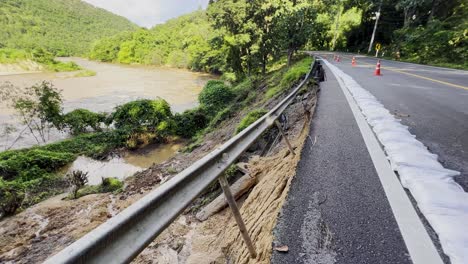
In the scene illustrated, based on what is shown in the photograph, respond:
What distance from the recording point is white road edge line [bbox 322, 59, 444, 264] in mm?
1757

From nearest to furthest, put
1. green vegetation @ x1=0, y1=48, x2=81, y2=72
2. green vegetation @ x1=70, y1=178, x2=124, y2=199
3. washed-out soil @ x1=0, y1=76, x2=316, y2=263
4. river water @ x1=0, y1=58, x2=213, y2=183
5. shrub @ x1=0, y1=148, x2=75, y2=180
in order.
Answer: washed-out soil @ x1=0, y1=76, x2=316, y2=263, green vegetation @ x1=70, y1=178, x2=124, y2=199, shrub @ x1=0, y1=148, x2=75, y2=180, river water @ x1=0, y1=58, x2=213, y2=183, green vegetation @ x1=0, y1=48, x2=81, y2=72

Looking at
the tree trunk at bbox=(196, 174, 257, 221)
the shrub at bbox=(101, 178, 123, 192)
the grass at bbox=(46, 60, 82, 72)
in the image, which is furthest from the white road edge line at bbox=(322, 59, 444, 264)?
the grass at bbox=(46, 60, 82, 72)

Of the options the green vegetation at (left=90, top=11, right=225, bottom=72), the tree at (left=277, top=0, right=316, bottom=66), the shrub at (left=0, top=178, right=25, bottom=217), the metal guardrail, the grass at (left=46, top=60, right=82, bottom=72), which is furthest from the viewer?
the green vegetation at (left=90, top=11, right=225, bottom=72)

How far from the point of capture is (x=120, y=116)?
19.5 metres

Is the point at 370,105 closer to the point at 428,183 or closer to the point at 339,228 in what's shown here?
the point at 428,183

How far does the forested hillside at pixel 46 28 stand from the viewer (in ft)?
388

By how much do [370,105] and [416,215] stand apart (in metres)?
4.29

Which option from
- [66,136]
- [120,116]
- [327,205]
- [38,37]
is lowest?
[66,136]

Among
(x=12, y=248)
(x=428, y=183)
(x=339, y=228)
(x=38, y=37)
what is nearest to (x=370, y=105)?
(x=428, y=183)

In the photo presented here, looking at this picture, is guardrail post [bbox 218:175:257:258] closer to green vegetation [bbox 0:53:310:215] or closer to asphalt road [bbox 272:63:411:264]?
asphalt road [bbox 272:63:411:264]

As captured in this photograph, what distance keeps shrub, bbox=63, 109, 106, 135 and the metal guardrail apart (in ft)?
68.4

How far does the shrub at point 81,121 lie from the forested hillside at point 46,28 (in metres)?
109

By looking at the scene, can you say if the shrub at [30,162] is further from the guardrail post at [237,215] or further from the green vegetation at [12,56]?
the green vegetation at [12,56]

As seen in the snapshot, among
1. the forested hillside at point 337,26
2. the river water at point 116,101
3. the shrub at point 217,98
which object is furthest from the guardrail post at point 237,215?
the forested hillside at point 337,26
